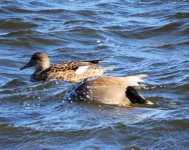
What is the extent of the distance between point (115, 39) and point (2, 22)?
282 centimetres

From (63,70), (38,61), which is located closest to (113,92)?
(63,70)

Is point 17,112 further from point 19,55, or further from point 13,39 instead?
point 13,39

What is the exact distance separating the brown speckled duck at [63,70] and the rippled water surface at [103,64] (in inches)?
10.9

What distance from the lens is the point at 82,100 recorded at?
9609mm

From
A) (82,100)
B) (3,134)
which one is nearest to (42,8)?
(82,100)

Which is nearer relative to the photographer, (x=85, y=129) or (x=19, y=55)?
(x=85, y=129)

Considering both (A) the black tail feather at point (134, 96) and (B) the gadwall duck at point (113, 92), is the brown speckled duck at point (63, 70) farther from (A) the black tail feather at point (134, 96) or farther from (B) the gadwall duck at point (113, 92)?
(A) the black tail feather at point (134, 96)

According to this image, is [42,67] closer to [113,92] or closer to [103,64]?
[103,64]

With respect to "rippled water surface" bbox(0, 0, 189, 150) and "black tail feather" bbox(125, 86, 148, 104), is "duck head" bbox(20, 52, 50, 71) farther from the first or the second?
"black tail feather" bbox(125, 86, 148, 104)

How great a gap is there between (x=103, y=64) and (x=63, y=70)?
81 centimetres

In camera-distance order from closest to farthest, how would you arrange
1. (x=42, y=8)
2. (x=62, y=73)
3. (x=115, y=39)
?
(x=62, y=73) < (x=115, y=39) < (x=42, y=8)

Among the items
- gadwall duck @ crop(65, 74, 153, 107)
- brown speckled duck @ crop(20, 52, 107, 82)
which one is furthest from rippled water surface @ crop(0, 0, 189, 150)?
brown speckled duck @ crop(20, 52, 107, 82)

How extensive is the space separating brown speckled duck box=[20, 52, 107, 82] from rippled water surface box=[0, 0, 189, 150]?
0.28 metres

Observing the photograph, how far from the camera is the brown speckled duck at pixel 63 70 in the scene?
41.0ft
